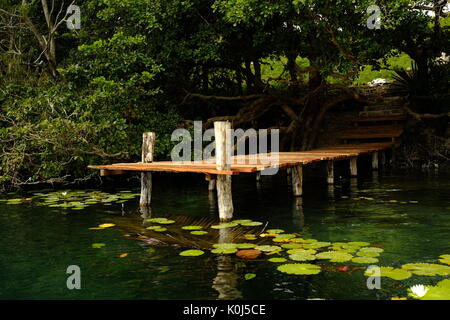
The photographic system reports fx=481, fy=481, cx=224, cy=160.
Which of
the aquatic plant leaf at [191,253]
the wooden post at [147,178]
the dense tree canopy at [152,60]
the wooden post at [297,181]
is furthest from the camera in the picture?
the dense tree canopy at [152,60]

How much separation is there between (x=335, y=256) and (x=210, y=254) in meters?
1.37

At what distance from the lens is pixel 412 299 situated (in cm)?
383

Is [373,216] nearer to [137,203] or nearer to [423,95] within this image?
[137,203]

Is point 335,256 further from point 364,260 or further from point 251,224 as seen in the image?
point 251,224

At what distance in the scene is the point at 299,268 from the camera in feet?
15.3

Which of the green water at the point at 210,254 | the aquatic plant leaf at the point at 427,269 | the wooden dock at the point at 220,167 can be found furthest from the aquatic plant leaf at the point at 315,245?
the wooden dock at the point at 220,167

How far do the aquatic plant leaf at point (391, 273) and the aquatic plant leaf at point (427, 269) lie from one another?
0.37ft

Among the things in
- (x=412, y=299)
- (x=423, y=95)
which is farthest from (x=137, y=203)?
(x=423, y=95)

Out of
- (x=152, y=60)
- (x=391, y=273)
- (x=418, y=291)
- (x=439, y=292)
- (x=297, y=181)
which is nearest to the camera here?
(x=418, y=291)

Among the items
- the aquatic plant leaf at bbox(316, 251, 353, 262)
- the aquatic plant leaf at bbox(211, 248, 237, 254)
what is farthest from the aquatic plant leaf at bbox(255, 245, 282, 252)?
the aquatic plant leaf at bbox(316, 251, 353, 262)

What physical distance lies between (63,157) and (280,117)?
30.3 ft

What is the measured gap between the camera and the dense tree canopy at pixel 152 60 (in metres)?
10.5

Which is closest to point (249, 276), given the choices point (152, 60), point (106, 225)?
point (106, 225)

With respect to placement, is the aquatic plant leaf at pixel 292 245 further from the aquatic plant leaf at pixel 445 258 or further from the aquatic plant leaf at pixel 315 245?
the aquatic plant leaf at pixel 445 258
